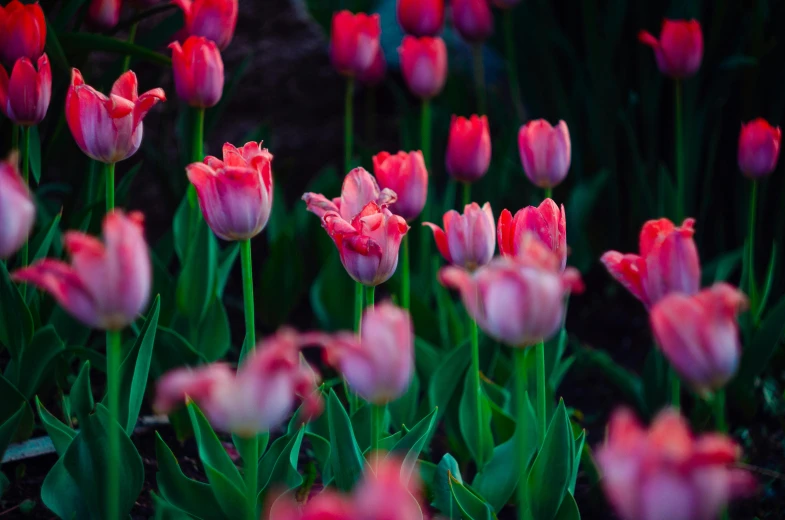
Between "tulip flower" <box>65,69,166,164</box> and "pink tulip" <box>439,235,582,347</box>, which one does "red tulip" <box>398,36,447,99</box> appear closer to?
"tulip flower" <box>65,69,166,164</box>

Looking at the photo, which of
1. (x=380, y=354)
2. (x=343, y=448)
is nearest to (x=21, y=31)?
(x=343, y=448)

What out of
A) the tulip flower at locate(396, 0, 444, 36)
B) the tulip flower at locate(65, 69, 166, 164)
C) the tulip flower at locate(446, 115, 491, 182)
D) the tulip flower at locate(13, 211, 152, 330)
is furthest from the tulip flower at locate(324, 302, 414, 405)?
the tulip flower at locate(396, 0, 444, 36)

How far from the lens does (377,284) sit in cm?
106

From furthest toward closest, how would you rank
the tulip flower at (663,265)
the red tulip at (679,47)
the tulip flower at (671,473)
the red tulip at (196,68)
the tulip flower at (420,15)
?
1. the tulip flower at (420,15)
2. the red tulip at (679,47)
3. the red tulip at (196,68)
4. the tulip flower at (663,265)
5. the tulip flower at (671,473)

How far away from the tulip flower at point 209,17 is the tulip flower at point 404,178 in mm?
486

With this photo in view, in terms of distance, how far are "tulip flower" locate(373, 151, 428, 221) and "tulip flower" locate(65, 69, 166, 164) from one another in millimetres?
389

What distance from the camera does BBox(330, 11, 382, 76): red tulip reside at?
183cm

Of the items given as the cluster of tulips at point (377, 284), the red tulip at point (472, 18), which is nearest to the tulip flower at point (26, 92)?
the cluster of tulips at point (377, 284)

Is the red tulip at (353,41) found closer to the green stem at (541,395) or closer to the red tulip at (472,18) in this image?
the red tulip at (472,18)

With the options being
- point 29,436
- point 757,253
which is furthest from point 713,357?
point 757,253

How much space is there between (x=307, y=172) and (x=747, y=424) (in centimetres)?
155

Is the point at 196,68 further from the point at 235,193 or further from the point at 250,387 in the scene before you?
the point at 250,387

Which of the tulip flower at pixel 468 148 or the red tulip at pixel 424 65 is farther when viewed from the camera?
the red tulip at pixel 424 65

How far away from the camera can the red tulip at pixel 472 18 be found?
6.97 ft
